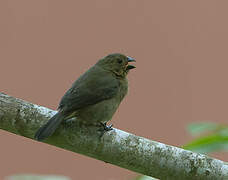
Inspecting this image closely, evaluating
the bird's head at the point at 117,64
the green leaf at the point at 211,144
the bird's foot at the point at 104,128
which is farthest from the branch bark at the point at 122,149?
the bird's head at the point at 117,64

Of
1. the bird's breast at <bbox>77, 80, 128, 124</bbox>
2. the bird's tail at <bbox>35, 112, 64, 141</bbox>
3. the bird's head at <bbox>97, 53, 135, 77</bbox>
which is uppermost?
the bird's head at <bbox>97, 53, 135, 77</bbox>

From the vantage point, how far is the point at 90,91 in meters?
3.38

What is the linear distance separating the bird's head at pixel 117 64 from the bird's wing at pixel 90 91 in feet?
0.56

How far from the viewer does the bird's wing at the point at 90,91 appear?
324 cm

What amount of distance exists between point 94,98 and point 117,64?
0.72m

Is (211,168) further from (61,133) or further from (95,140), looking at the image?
(61,133)

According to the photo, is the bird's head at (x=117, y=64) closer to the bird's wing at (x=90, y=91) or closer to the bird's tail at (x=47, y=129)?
the bird's wing at (x=90, y=91)

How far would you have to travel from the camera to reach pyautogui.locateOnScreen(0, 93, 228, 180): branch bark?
271 centimetres

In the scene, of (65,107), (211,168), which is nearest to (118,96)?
(65,107)

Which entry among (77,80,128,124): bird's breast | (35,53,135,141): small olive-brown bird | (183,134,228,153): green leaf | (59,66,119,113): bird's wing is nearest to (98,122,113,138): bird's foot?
(35,53,135,141): small olive-brown bird

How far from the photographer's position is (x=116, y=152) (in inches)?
110

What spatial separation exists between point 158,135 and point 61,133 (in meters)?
1.99

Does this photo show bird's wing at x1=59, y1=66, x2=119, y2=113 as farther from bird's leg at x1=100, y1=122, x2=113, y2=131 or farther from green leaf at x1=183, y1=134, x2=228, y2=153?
green leaf at x1=183, y1=134, x2=228, y2=153

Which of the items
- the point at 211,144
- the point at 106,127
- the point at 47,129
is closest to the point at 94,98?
the point at 106,127
